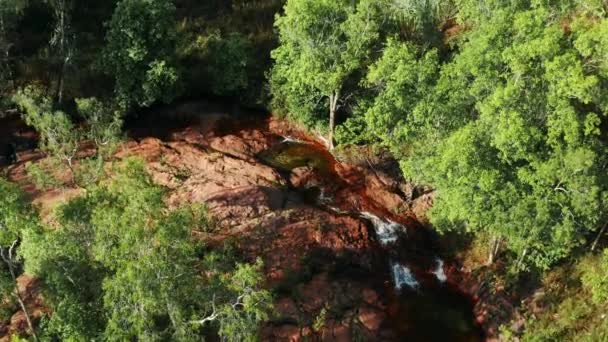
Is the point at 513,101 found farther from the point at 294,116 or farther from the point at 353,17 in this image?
the point at 294,116

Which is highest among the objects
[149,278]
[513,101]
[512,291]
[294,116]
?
[513,101]

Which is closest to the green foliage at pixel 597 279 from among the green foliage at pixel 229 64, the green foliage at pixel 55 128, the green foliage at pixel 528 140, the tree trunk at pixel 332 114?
the green foliage at pixel 528 140

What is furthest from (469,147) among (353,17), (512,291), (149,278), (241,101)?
(241,101)

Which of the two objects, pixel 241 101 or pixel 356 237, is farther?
pixel 241 101

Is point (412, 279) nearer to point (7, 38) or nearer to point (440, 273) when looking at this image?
point (440, 273)

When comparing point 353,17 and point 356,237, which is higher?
point 353,17

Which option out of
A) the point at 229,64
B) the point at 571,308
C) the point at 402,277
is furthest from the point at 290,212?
the point at 571,308

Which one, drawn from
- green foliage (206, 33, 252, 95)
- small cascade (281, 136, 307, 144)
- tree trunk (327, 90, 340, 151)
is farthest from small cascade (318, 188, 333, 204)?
green foliage (206, 33, 252, 95)
